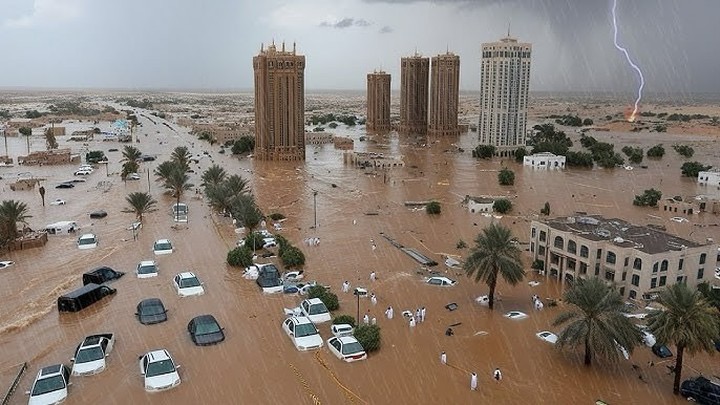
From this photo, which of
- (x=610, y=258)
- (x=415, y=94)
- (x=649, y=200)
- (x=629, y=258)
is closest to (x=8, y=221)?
(x=610, y=258)

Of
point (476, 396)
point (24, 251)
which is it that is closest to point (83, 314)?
point (24, 251)

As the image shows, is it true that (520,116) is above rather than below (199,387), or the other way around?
above

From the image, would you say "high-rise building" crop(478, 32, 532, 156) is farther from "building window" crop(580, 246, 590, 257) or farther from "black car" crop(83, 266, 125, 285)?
"black car" crop(83, 266, 125, 285)

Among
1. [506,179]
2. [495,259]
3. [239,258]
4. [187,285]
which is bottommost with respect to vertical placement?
[506,179]

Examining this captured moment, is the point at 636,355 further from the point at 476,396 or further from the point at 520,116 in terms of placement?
the point at 520,116

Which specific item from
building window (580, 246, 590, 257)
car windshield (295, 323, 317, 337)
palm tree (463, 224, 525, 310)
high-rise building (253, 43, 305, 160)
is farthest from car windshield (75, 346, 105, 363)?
high-rise building (253, 43, 305, 160)

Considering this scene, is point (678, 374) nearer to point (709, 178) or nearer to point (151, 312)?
point (151, 312)

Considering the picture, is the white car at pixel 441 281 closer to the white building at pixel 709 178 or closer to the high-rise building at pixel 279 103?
the white building at pixel 709 178
